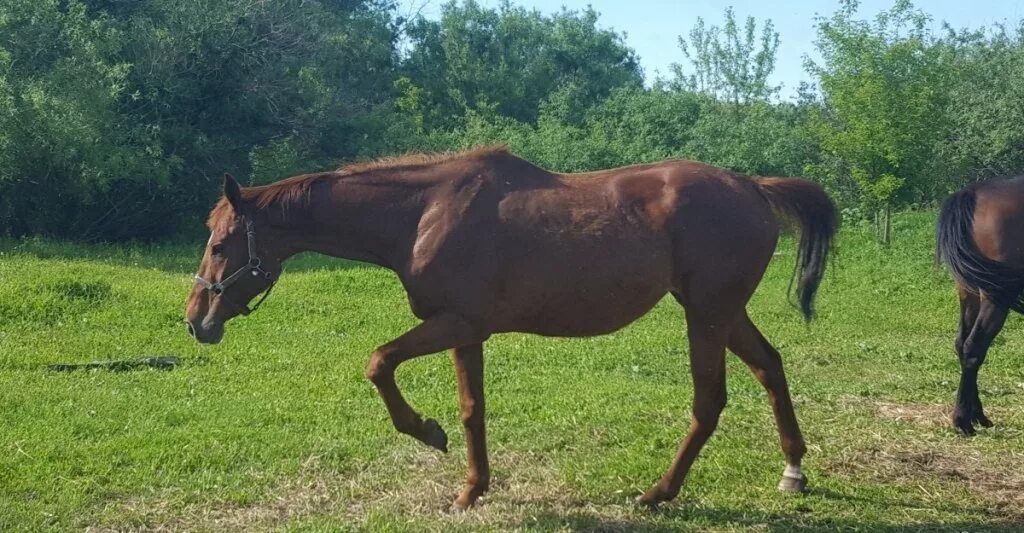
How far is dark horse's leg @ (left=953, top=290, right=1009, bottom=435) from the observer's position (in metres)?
7.12

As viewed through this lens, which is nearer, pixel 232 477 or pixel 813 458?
pixel 232 477

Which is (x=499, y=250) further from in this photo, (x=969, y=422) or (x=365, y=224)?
(x=969, y=422)

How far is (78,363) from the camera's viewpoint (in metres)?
9.20

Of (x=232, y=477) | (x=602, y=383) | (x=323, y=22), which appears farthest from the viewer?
(x=323, y=22)

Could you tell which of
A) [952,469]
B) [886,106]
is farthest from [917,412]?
[886,106]

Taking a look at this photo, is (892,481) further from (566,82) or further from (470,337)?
(566,82)

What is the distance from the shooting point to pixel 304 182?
17.2ft

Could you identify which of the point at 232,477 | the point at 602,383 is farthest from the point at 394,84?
the point at 232,477

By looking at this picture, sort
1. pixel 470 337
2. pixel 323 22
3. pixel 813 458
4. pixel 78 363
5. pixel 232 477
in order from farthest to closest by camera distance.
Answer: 1. pixel 323 22
2. pixel 78 363
3. pixel 813 458
4. pixel 232 477
5. pixel 470 337

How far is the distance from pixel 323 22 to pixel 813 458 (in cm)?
2483

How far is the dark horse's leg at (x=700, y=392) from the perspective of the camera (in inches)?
209

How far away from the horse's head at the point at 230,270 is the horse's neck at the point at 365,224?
20 cm

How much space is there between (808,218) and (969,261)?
2.39 metres

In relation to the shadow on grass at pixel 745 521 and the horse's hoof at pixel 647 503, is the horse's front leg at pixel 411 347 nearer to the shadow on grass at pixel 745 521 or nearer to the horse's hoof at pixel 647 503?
the shadow on grass at pixel 745 521
